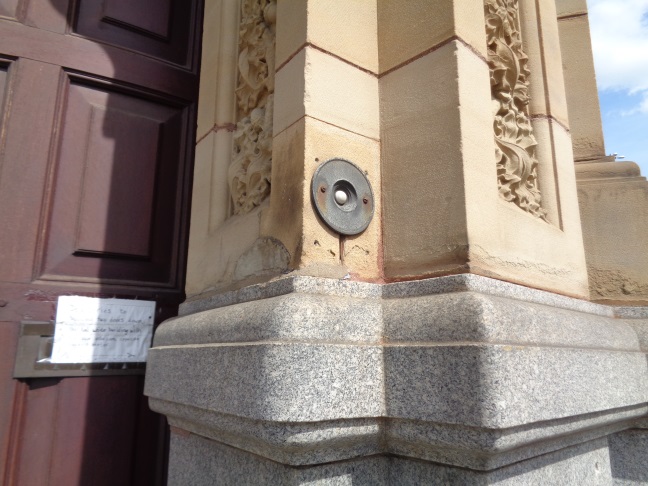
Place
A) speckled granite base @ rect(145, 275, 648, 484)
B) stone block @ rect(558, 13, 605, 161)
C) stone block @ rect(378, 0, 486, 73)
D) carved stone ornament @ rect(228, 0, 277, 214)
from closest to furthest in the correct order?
speckled granite base @ rect(145, 275, 648, 484) → stone block @ rect(378, 0, 486, 73) → carved stone ornament @ rect(228, 0, 277, 214) → stone block @ rect(558, 13, 605, 161)

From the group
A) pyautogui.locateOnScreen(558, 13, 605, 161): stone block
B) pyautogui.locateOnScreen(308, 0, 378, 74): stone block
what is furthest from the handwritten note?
pyautogui.locateOnScreen(558, 13, 605, 161): stone block

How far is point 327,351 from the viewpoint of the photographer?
147 cm

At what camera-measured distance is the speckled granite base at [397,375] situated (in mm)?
1386

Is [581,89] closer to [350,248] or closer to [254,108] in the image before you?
[254,108]

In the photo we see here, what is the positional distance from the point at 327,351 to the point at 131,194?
173cm

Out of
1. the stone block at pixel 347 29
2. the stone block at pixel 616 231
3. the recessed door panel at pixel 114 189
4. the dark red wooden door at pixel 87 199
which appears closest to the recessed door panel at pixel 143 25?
the dark red wooden door at pixel 87 199

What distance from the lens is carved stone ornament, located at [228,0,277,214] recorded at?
2.14 meters

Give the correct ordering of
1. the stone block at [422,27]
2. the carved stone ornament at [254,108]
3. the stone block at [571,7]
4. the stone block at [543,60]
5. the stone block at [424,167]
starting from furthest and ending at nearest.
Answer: the stone block at [571,7], the stone block at [543,60], the carved stone ornament at [254,108], the stone block at [422,27], the stone block at [424,167]

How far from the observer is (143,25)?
293cm

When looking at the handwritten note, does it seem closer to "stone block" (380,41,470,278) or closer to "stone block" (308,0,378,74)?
"stone block" (380,41,470,278)

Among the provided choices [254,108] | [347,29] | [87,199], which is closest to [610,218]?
[347,29]

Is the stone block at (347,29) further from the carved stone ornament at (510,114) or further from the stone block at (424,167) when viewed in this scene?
the carved stone ornament at (510,114)

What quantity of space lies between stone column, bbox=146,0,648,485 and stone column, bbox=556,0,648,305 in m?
0.32

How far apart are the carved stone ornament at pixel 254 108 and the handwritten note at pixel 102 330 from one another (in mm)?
797
